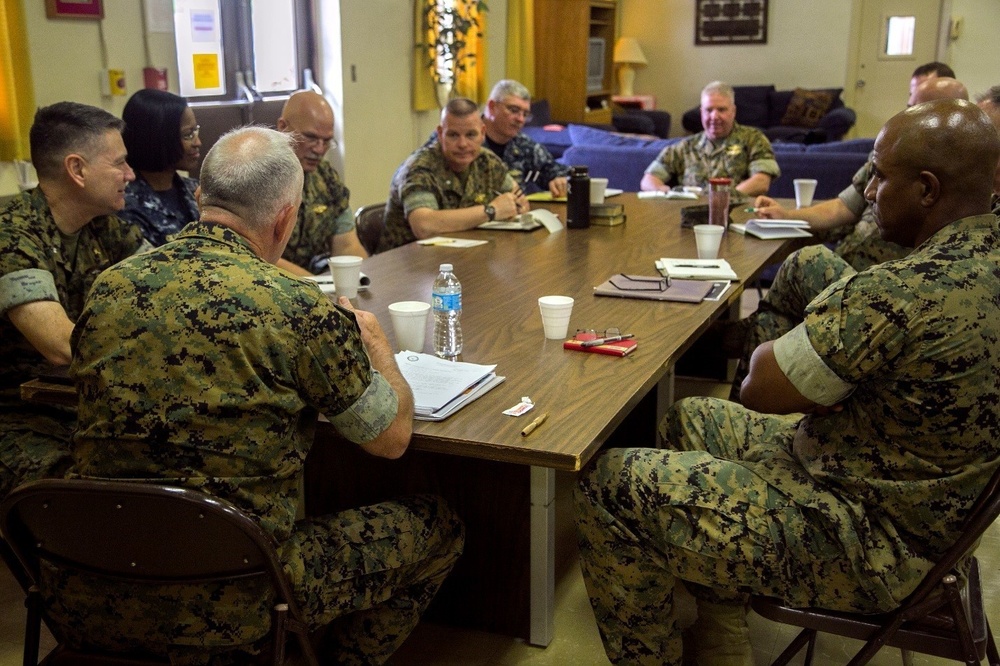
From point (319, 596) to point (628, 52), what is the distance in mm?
10104

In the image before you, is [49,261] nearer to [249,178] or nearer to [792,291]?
[249,178]

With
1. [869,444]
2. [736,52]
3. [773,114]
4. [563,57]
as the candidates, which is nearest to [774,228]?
[869,444]

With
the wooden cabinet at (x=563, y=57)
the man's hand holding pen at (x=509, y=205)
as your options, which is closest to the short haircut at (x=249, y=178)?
the man's hand holding pen at (x=509, y=205)

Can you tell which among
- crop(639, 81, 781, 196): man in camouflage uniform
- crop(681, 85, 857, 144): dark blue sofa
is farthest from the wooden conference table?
crop(681, 85, 857, 144): dark blue sofa

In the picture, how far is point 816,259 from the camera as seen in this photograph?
10.1 ft

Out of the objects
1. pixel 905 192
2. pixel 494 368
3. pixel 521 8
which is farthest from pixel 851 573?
pixel 521 8

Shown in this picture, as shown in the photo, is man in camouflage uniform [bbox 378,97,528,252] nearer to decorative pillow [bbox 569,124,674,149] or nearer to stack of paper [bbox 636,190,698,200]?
stack of paper [bbox 636,190,698,200]

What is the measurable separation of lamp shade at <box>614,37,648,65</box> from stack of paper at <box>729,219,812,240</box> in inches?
301

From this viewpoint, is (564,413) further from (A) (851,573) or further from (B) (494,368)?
(A) (851,573)

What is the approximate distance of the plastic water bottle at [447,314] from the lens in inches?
88.3

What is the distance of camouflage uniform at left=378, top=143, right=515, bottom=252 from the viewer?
3.85 m

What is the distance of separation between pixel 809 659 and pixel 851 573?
1.64ft

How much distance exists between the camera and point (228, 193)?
1.66 meters

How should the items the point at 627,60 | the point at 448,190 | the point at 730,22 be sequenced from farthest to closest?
the point at 627,60, the point at 730,22, the point at 448,190
